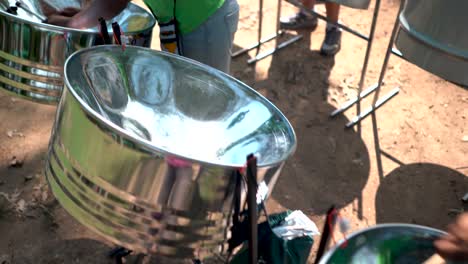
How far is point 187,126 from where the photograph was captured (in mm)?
1305

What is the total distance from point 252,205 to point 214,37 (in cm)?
75

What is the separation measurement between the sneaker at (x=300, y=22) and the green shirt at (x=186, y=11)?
5.09ft

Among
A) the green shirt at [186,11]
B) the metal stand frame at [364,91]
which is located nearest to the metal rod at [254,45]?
the metal stand frame at [364,91]

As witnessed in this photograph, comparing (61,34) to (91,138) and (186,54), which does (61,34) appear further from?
(91,138)

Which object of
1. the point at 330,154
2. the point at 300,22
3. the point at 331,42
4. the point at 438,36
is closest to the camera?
the point at 438,36

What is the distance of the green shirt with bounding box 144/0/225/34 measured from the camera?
152 centimetres

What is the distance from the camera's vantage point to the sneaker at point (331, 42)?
2832 millimetres

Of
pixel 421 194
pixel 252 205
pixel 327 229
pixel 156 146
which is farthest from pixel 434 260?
pixel 421 194

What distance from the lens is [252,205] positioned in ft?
3.22

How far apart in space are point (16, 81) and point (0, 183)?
0.68 meters

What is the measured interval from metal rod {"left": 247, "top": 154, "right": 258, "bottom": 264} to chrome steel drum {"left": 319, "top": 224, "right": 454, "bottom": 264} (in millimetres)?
168

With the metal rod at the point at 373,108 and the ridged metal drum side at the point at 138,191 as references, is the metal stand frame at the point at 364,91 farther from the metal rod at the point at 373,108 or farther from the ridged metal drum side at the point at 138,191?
the ridged metal drum side at the point at 138,191

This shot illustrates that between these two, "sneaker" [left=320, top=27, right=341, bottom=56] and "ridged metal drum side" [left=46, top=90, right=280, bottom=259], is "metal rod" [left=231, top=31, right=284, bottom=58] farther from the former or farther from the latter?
"ridged metal drum side" [left=46, top=90, right=280, bottom=259]

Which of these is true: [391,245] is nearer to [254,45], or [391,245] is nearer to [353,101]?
[353,101]
